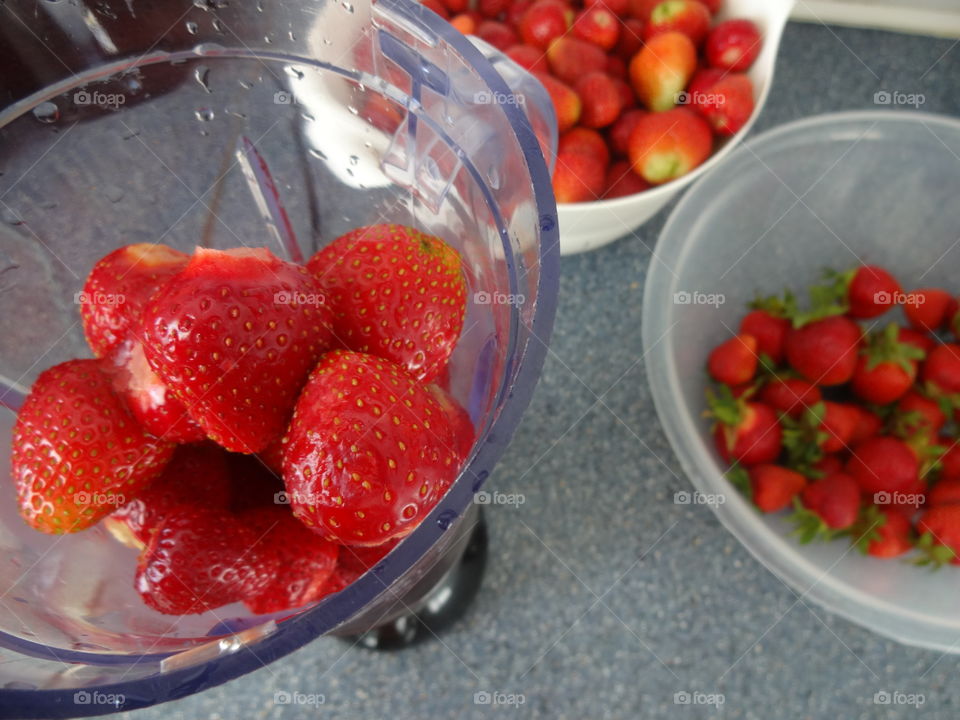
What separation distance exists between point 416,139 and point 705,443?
0.43 m

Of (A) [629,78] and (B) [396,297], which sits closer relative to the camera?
(B) [396,297]

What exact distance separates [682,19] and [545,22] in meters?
0.15

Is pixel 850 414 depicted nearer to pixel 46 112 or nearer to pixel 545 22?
pixel 545 22

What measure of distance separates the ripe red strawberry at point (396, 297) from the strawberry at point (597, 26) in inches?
18.9

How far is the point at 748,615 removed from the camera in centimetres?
71

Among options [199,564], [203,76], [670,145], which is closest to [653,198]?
[670,145]

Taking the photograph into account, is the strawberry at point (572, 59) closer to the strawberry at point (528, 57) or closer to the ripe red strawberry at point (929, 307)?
the strawberry at point (528, 57)

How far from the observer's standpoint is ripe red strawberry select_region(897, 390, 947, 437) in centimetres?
76

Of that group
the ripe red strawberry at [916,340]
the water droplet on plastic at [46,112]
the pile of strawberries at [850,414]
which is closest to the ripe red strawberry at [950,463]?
the pile of strawberries at [850,414]

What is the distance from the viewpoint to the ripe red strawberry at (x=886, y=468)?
73 centimetres

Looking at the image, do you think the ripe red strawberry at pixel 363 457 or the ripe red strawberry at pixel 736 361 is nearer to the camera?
the ripe red strawberry at pixel 363 457

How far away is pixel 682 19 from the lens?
2.60ft

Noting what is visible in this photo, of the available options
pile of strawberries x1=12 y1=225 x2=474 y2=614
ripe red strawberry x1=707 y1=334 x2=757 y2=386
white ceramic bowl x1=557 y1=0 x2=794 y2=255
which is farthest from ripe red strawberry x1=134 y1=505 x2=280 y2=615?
ripe red strawberry x1=707 y1=334 x2=757 y2=386

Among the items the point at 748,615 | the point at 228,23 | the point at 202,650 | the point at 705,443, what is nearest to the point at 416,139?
the point at 228,23
